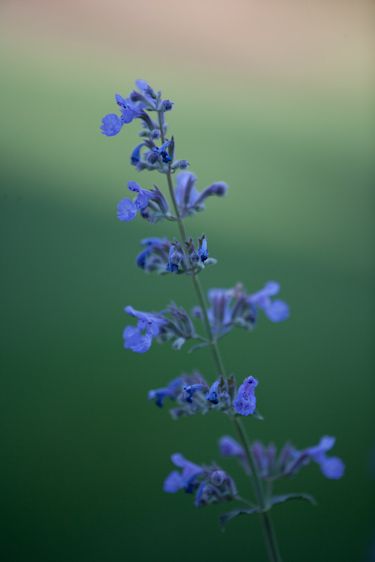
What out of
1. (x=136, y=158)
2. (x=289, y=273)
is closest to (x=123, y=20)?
(x=289, y=273)

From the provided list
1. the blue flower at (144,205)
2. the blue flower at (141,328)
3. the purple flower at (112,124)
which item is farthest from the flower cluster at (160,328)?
the purple flower at (112,124)

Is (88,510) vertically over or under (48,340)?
under

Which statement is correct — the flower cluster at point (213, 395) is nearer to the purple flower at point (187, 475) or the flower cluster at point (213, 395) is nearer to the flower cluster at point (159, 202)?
the purple flower at point (187, 475)

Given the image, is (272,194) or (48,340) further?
(272,194)

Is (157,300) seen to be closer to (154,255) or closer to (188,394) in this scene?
(154,255)

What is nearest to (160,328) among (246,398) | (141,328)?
(141,328)

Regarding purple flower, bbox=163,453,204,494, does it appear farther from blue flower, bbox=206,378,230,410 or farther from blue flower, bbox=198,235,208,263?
blue flower, bbox=198,235,208,263

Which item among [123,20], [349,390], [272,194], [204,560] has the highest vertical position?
[123,20]

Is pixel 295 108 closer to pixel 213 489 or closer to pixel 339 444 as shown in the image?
pixel 339 444
